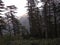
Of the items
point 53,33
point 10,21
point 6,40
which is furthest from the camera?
point 10,21

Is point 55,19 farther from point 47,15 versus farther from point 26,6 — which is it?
point 26,6

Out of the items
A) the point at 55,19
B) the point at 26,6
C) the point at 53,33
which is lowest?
the point at 53,33

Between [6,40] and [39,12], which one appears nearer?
[6,40]

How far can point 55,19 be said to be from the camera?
42.7 m

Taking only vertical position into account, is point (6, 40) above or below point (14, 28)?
above

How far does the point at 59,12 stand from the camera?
141 feet

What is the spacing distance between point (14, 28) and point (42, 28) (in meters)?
7.26

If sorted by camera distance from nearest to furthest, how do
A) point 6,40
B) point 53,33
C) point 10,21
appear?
point 6,40 < point 53,33 < point 10,21

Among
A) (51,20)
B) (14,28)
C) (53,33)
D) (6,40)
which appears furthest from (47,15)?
(6,40)

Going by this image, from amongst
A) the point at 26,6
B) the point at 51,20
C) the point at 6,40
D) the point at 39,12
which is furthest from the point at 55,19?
the point at 6,40

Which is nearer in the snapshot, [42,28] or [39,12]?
[42,28]

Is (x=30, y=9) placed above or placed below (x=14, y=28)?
above

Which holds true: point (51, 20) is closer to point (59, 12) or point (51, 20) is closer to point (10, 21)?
point (59, 12)

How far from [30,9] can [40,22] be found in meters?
4.17
